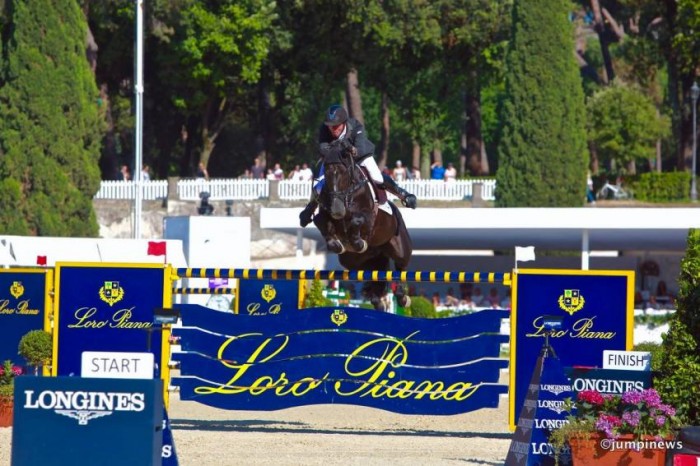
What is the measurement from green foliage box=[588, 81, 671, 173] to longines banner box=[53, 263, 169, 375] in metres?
42.7

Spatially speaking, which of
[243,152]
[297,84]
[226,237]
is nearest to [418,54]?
[297,84]

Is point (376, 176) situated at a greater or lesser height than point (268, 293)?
greater

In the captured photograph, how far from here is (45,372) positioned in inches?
574

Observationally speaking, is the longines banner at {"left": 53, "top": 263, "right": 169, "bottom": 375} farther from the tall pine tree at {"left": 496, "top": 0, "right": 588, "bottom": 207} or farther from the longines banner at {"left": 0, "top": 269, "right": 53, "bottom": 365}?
the tall pine tree at {"left": 496, "top": 0, "right": 588, "bottom": 207}

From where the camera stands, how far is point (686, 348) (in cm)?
1012

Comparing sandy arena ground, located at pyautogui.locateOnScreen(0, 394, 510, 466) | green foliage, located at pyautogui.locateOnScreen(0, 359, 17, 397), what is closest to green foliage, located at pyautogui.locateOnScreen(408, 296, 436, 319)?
sandy arena ground, located at pyautogui.locateOnScreen(0, 394, 510, 466)

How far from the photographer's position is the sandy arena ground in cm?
1124

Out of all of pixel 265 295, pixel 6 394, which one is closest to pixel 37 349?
pixel 6 394

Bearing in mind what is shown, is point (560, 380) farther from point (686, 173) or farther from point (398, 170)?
point (686, 173)

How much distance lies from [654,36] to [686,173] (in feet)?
38.9

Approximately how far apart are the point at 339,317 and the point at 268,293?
4.55 m

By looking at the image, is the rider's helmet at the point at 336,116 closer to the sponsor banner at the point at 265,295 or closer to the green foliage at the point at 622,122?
the sponsor banner at the point at 265,295

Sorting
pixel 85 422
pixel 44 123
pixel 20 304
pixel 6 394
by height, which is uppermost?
pixel 44 123

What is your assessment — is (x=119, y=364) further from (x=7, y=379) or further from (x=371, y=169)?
(x=7, y=379)
